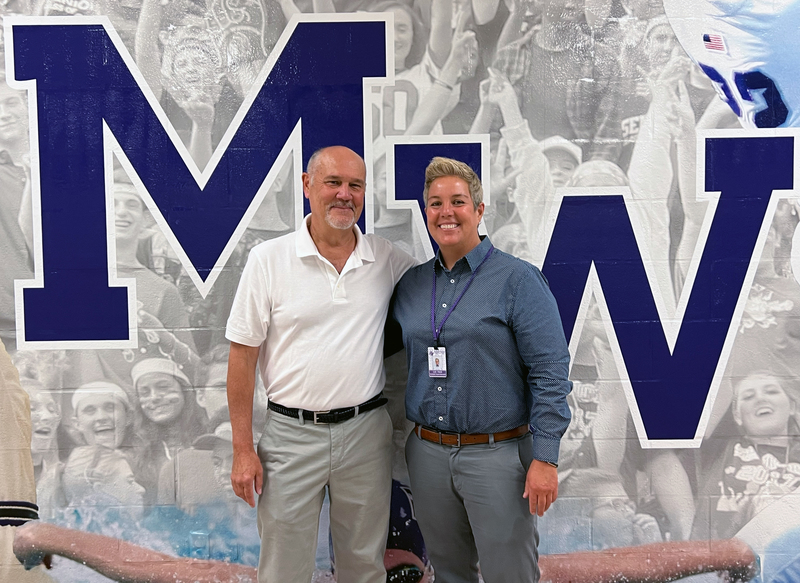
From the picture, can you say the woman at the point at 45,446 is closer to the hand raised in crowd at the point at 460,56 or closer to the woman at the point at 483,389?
the woman at the point at 483,389

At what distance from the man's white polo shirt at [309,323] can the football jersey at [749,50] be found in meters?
1.44

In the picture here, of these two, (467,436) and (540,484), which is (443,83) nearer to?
(467,436)

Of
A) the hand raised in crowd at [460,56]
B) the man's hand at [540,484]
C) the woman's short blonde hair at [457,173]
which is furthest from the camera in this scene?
the hand raised in crowd at [460,56]

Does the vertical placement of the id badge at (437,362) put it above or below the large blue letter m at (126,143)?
below

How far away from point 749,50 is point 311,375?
1.87 meters

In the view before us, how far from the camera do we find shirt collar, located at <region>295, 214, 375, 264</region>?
1.75m

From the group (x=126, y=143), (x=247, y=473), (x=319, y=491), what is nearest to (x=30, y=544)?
(x=247, y=473)

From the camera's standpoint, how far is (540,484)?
157 centimetres

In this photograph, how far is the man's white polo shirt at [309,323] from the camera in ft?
5.66

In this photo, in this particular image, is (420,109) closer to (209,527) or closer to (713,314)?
(713,314)

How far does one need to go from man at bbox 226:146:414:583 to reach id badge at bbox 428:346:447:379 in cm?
20

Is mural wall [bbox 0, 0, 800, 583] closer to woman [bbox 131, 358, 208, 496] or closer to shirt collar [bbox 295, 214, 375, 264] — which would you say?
woman [bbox 131, 358, 208, 496]

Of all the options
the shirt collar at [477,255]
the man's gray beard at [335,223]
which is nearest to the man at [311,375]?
the man's gray beard at [335,223]

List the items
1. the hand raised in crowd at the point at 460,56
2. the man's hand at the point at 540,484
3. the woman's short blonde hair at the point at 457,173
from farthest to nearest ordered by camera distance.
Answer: the hand raised in crowd at the point at 460,56, the woman's short blonde hair at the point at 457,173, the man's hand at the point at 540,484
